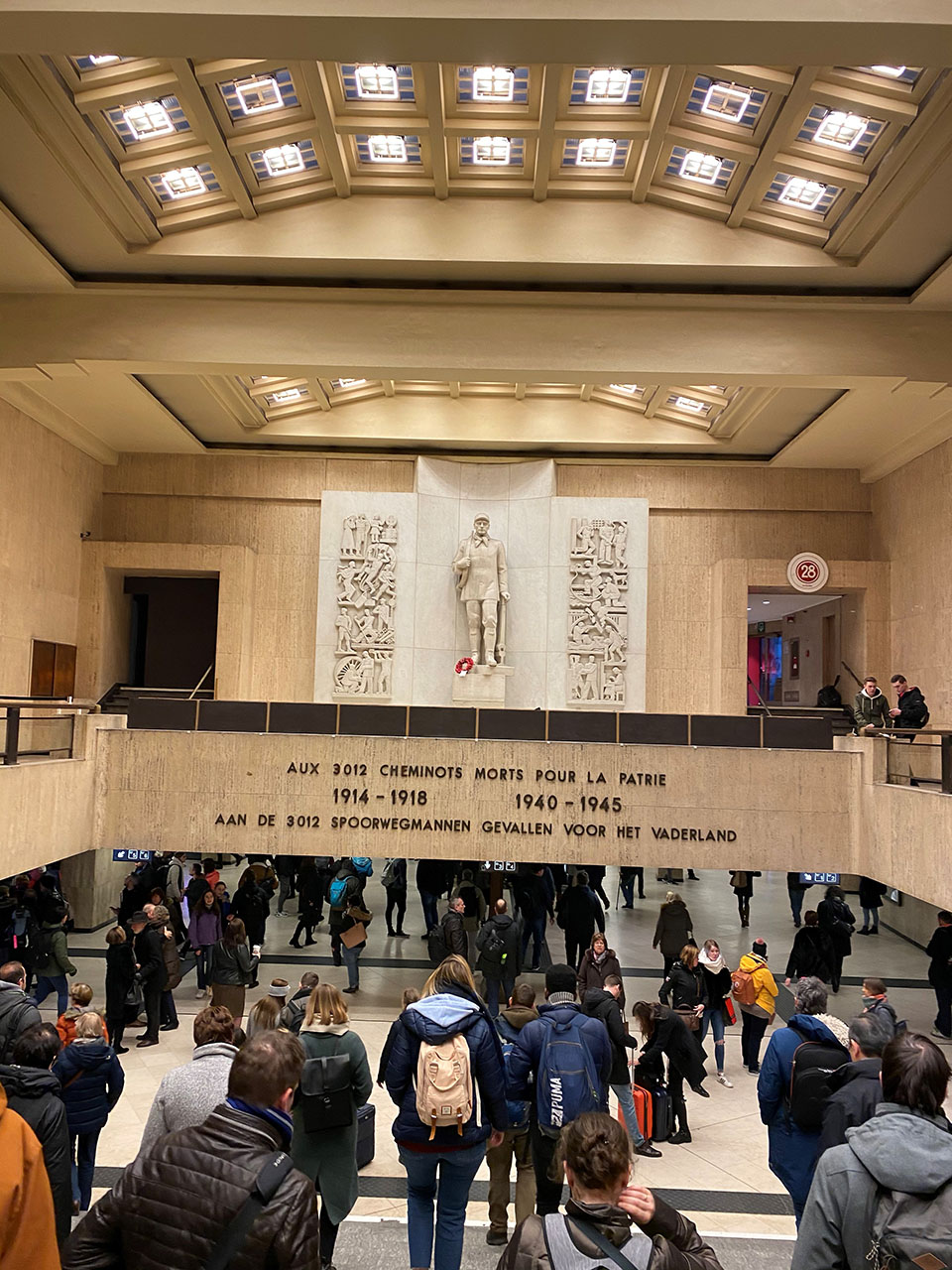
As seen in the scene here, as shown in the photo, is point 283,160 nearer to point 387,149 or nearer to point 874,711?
point 387,149

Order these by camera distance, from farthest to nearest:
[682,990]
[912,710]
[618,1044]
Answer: [912,710]
[682,990]
[618,1044]

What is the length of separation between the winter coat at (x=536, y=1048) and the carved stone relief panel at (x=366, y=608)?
12.9 metres

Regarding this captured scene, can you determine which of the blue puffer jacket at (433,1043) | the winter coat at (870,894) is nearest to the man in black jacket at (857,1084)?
the blue puffer jacket at (433,1043)

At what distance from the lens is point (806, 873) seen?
12906 mm

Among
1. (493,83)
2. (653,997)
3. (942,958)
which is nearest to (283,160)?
(493,83)

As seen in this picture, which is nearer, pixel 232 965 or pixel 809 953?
pixel 232 965

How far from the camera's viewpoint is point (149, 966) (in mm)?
10062

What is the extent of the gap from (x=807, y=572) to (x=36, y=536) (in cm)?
1304

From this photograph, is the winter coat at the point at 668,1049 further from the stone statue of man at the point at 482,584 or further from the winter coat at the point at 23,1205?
the stone statue of man at the point at 482,584

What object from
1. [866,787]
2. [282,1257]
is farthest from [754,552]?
[282,1257]

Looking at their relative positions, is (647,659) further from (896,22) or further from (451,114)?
(896,22)

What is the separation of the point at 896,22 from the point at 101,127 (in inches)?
296

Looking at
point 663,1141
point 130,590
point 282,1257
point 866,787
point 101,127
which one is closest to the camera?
point 282,1257

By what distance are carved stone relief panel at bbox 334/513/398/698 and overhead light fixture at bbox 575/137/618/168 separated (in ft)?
26.7
